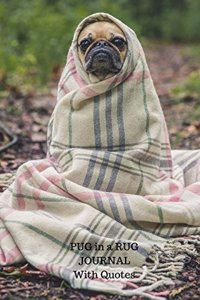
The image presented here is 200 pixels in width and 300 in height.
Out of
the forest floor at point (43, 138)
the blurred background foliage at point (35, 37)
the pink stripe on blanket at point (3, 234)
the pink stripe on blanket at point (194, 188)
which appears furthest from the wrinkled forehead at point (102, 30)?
the blurred background foliage at point (35, 37)

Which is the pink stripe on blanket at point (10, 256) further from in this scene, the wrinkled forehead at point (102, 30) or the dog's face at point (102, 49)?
the wrinkled forehead at point (102, 30)

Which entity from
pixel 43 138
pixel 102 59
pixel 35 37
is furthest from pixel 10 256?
pixel 35 37

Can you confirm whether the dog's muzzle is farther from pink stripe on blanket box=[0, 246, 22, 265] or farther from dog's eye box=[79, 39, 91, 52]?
pink stripe on blanket box=[0, 246, 22, 265]

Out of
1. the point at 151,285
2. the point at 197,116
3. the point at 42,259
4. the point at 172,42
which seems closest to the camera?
the point at 151,285

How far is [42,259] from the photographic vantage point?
3451mm

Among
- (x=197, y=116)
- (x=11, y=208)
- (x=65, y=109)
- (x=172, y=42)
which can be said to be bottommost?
(x=172, y=42)

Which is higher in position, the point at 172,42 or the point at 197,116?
the point at 197,116

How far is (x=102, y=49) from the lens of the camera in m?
3.82

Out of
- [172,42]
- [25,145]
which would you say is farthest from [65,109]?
[172,42]

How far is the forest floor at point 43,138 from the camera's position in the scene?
3225mm

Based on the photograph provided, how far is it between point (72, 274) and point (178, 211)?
74cm

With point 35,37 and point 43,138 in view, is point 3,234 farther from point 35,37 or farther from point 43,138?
point 35,37

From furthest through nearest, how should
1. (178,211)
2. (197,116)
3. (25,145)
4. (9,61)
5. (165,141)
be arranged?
(9,61) < (197,116) < (25,145) < (165,141) < (178,211)

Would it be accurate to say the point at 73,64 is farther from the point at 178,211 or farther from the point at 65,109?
the point at 178,211
